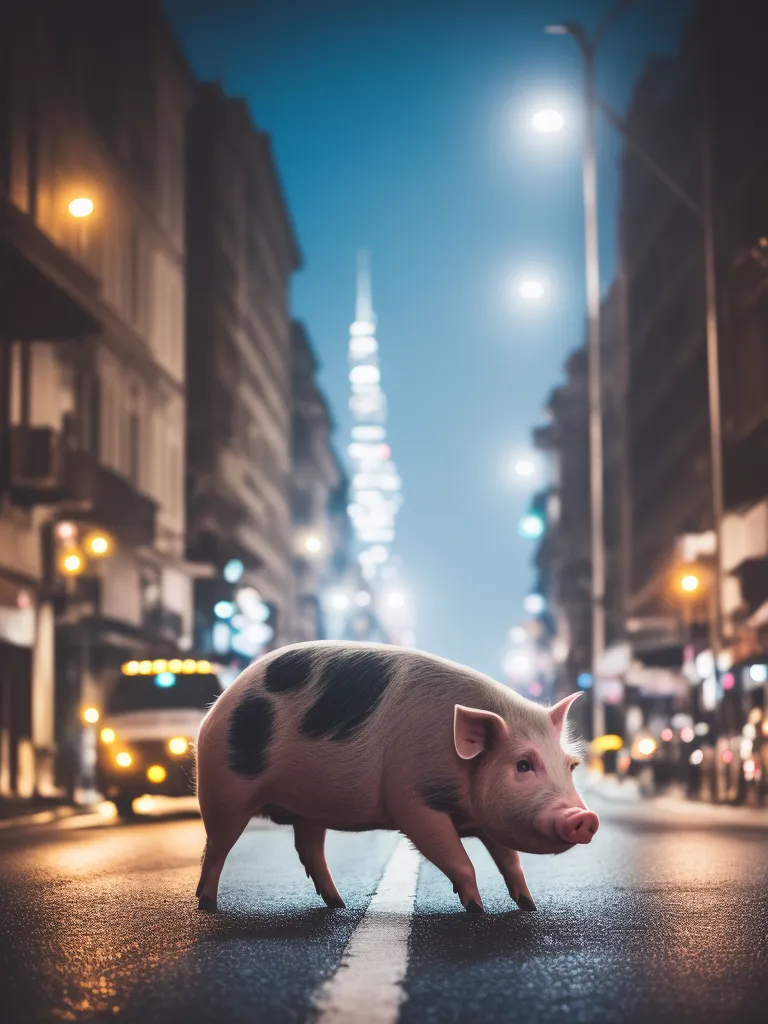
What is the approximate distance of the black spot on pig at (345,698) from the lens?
891cm

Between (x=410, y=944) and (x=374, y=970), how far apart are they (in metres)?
0.96

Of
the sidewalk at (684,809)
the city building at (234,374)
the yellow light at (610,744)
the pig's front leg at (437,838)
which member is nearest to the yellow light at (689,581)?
the sidewalk at (684,809)

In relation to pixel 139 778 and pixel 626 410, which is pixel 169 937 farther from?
pixel 626 410

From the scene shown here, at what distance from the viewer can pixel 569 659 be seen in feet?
401

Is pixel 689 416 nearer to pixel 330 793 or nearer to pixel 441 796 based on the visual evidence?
pixel 330 793

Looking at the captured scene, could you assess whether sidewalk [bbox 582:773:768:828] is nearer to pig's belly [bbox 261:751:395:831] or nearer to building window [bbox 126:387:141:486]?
pig's belly [bbox 261:751:395:831]

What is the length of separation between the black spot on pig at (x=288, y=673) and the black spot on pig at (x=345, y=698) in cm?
10

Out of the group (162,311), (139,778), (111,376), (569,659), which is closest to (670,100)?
(162,311)

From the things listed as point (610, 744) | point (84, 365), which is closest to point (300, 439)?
point (610, 744)

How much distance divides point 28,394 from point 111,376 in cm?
1127

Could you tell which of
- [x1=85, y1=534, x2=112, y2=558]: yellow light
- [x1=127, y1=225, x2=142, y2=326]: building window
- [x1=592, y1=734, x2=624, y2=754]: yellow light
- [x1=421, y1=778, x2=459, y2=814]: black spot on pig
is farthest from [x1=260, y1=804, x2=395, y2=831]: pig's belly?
[x1=592, y1=734, x2=624, y2=754]: yellow light

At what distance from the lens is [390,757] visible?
8.84 metres

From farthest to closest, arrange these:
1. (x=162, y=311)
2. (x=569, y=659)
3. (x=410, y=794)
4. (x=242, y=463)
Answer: (x=569, y=659) → (x=242, y=463) → (x=162, y=311) → (x=410, y=794)

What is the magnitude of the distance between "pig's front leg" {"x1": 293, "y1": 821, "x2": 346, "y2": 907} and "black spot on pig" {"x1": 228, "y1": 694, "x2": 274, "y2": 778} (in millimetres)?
526
